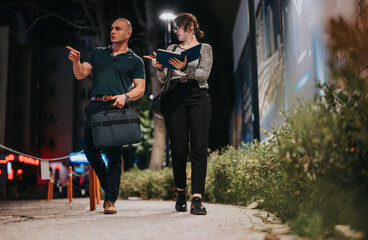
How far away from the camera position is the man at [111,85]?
16.6 feet

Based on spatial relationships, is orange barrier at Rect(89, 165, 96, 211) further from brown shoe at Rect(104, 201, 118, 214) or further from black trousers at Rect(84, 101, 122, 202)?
brown shoe at Rect(104, 201, 118, 214)

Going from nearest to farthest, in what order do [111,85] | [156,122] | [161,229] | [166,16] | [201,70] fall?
[161,229] → [201,70] → [111,85] → [166,16] → [156,122]

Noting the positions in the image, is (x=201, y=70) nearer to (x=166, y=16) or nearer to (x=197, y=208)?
(x=197, y=208)

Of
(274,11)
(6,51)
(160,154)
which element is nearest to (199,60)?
(274,11)

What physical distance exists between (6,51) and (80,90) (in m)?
18.2

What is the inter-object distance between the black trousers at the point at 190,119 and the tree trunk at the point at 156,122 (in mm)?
10539

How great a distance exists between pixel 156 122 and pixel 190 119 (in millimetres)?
11355

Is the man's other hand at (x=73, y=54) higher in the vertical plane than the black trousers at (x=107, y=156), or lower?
higher

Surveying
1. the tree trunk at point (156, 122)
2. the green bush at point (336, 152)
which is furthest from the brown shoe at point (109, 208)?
the tree trunk at point (156, 122)

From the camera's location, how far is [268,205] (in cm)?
529

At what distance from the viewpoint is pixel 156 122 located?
53.3 feet

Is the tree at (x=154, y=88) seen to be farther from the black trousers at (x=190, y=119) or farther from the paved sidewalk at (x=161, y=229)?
the paved sidewalk at (x=161, y=229)

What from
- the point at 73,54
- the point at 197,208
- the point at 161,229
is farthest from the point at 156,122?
the point at 161,229

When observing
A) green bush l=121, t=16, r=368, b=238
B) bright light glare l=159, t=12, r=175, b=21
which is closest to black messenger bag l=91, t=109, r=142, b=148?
green bush l=121, t=16, r=368, b=238
